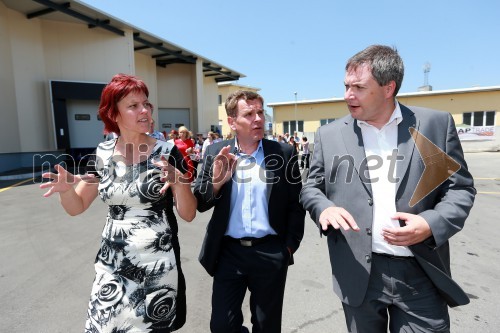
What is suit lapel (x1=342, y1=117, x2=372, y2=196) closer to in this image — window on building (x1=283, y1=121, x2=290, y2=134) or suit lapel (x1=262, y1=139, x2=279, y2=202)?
suit lapel (x1=262, y1=139, x2=279, y2=202)

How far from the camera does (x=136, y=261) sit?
1.92 metres

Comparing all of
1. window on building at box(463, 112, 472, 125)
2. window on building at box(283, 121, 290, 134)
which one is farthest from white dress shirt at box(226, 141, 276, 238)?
window on building at box(283, 121, 290, 134)

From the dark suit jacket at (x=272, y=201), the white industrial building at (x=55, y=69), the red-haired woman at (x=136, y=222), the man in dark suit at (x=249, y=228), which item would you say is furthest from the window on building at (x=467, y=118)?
the red-haired woman at (x=136, y=222)

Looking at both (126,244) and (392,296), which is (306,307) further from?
(126,244)

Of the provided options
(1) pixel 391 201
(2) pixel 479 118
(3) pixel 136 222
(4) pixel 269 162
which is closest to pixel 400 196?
(1) pixel 391 201

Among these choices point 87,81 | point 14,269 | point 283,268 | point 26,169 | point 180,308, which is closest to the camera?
point 180,308

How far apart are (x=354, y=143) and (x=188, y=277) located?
281cm

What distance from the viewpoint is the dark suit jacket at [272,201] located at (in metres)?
2.21

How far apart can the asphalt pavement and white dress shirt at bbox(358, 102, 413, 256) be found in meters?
1.45

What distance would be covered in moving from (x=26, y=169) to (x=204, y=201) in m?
15.6

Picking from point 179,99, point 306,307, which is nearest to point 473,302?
point 306,307

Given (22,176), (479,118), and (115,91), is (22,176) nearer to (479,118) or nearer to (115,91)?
(115,91)

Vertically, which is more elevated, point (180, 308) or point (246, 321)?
point (180, 308)

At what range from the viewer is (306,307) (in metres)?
3.12
